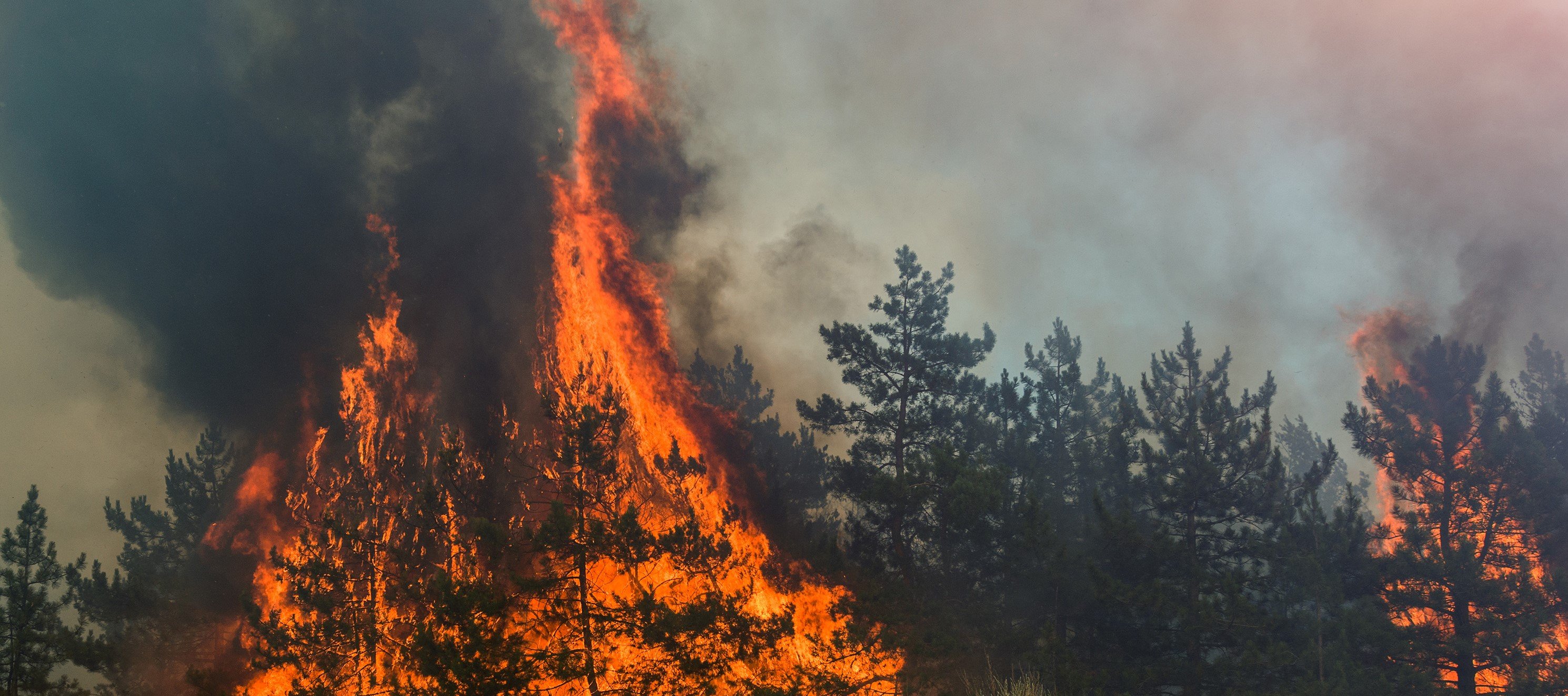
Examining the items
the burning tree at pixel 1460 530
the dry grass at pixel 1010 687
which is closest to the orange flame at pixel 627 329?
the dry grass at pixel 1010 687

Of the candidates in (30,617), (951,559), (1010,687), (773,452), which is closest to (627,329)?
(773,452)

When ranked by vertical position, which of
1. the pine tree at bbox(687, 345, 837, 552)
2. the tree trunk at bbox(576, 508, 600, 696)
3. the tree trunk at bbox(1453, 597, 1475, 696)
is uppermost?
the pine tree at bbox(687, 345, 837, 552)

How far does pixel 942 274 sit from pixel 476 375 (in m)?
17.1

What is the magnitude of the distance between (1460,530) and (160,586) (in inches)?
1792

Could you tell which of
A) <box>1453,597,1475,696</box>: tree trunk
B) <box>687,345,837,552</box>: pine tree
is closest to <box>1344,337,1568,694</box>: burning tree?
<box>1453,597,1475,696</box>: tree trunk

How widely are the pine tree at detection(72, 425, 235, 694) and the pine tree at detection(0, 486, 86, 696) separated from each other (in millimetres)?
879

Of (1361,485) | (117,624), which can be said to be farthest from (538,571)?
(1361,485)

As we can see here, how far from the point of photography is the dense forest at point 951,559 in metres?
18.8

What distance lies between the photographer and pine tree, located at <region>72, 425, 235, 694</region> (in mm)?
24109

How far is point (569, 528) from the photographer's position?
56.3 ft

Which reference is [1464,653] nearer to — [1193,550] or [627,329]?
[1193,550]

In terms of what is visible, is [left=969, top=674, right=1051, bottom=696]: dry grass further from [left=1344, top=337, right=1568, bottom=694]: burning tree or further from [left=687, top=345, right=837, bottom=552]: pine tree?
[left=1344, top=337, right=1568, bottom=694]: burning tree

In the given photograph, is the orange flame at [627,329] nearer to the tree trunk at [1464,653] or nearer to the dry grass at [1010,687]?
the dry grass at [1010,687]

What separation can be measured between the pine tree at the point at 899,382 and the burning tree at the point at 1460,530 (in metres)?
14.6
